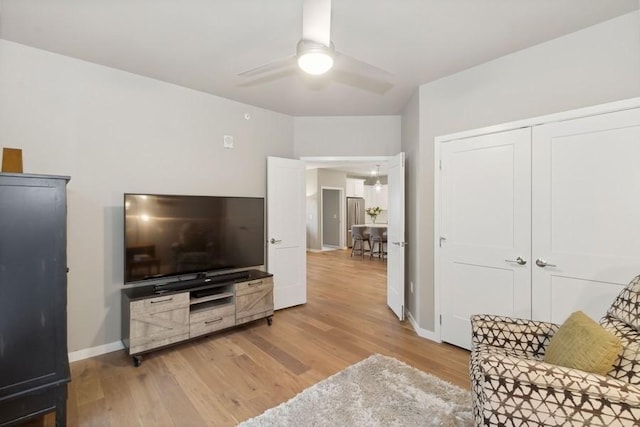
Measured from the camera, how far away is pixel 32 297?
171 cm

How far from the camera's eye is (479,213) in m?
2.79

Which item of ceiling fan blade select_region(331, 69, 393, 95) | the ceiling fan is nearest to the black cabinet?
the ceiling fan

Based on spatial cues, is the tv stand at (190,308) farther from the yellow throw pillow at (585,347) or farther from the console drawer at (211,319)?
the yellow throw pillow at (585,347)

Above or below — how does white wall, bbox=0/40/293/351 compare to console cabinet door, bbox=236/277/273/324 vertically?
above

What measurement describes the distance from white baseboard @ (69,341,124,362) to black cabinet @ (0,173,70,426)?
3.70 ft

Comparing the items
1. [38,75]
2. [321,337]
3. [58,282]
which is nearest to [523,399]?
[321,337]

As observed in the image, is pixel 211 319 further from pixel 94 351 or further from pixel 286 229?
pixel 286 229

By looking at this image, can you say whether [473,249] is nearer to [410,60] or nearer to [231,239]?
[410,60]

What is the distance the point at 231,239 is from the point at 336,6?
97.0 inches

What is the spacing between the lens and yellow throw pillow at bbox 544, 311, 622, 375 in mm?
1271

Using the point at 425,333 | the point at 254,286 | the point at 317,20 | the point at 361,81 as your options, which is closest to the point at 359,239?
the point at 425,333

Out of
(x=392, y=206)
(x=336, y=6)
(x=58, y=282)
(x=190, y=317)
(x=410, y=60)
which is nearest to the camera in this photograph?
(x=58, y=282)

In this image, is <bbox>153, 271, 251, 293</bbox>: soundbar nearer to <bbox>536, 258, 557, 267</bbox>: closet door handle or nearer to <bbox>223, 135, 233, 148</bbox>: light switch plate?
<bbox>223, 135, 233, 148</bbox>: light switch plate

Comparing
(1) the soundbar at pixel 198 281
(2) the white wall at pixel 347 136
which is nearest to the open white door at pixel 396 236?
(2) the white wall at pixel 347 136
